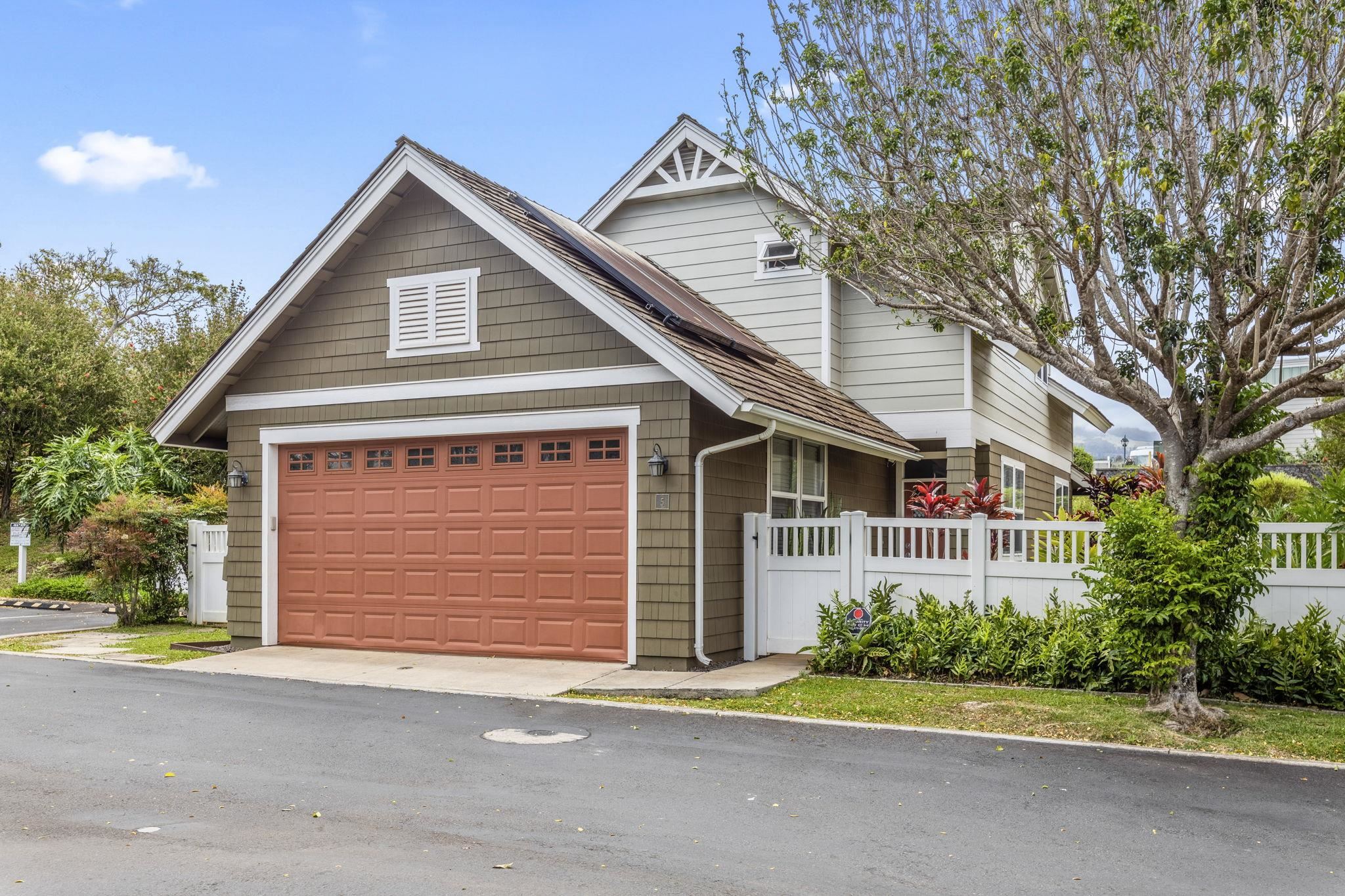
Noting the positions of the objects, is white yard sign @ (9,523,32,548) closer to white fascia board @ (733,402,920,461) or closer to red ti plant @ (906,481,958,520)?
white fascia board @ (733,402,920,461)

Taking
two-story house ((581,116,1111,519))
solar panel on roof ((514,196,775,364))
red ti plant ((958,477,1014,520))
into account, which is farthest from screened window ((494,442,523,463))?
red ti plant ((958,477,1014,520))

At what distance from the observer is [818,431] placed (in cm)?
1316

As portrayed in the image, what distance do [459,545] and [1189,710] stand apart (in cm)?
801

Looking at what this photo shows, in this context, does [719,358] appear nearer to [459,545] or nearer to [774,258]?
[459,545]

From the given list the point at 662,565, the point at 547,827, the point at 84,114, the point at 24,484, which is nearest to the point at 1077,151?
the point at 662,565

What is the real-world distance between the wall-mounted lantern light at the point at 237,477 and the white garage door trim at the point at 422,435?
242 mm

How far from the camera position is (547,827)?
6172 mm

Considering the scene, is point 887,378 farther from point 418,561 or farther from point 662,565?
point 418,561

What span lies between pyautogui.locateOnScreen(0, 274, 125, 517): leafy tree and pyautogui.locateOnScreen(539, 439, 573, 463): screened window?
22.0 m

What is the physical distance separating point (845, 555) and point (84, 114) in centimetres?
3437

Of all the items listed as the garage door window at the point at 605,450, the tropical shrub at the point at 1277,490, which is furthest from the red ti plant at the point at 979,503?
the tropical shrub at the point at 1277,490

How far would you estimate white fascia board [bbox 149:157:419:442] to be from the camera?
13.4m

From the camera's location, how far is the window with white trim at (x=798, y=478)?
14.2 m

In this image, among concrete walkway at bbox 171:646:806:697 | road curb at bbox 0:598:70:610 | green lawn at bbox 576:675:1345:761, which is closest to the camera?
green lawn at bbox 576:675:1345:761
